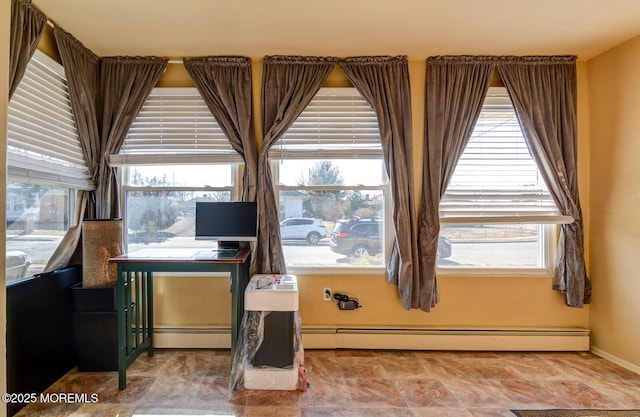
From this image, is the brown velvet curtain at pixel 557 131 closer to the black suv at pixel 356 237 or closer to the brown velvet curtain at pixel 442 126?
the brown velvet curtain at pixel 442 126

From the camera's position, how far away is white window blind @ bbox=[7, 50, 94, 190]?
1.87 m

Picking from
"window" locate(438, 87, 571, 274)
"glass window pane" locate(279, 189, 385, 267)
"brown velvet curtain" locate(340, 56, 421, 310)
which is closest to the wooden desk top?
"glass window pane" locate(279, 189, 385, 267)

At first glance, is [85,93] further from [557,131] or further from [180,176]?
[557,131]

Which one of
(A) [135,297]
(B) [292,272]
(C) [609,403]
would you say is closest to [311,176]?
(B) [292,272]

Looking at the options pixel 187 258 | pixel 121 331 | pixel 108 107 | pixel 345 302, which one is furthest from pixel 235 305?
pixel 108 107

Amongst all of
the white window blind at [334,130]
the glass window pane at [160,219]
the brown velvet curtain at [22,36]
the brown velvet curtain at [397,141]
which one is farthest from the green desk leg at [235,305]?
the brown velvet curtain at [22,36]

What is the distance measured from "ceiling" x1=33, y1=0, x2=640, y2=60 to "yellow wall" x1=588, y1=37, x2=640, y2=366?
258 millimetres

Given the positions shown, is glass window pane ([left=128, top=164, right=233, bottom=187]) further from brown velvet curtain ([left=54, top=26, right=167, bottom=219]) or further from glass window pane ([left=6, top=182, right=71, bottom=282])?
glass window pane ([left=6, top=182, right=71, bottom=282])

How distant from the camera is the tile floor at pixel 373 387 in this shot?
1.83m

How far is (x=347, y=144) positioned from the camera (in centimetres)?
260

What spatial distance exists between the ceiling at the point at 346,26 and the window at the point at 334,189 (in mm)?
512

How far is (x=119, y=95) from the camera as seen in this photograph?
8.29 ft

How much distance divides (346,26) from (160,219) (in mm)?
2191

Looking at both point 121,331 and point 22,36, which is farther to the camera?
point 121,331
